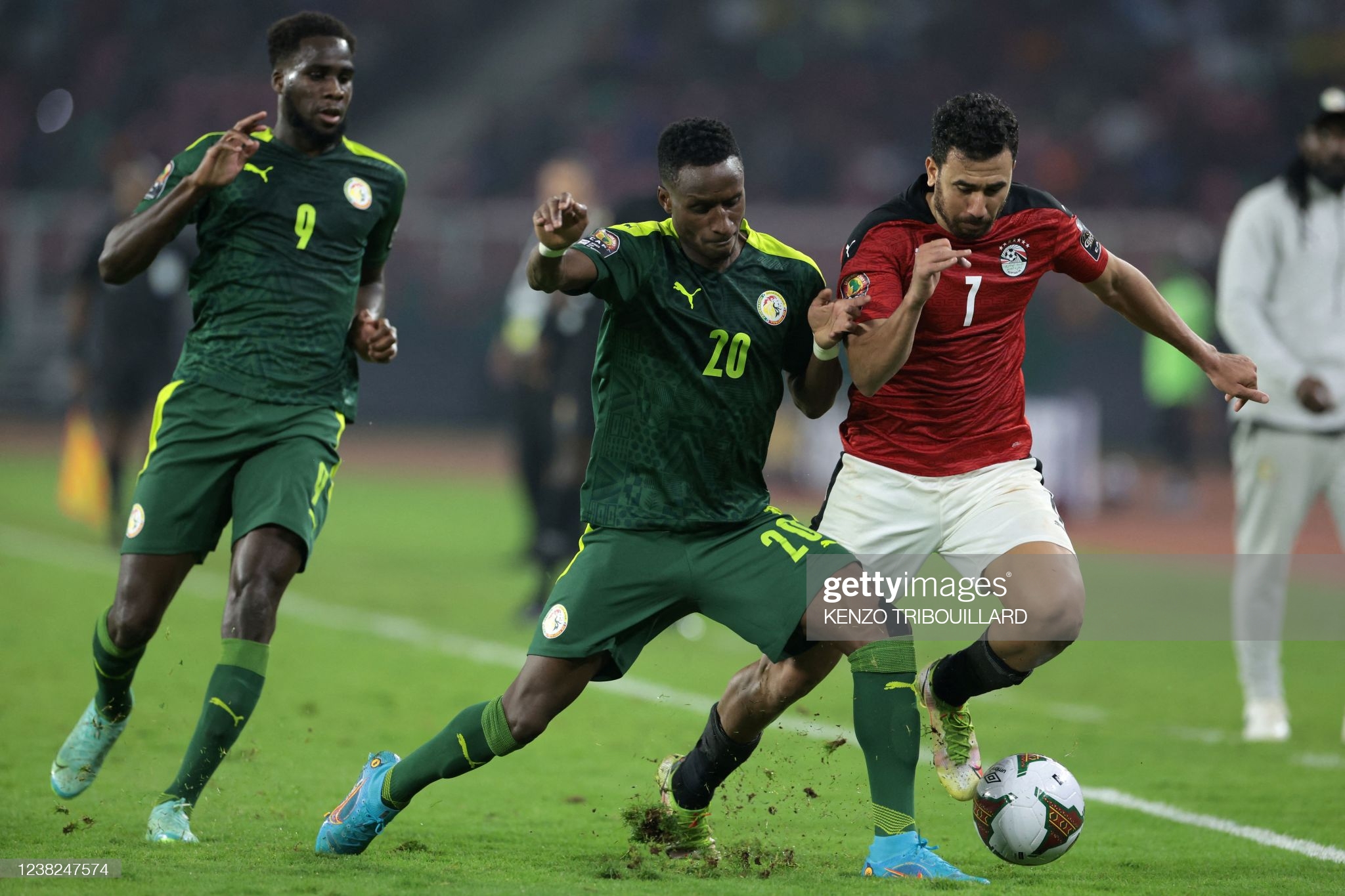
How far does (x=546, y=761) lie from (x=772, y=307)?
2.60 m

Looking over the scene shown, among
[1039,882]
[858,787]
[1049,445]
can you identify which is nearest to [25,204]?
[1049,445]

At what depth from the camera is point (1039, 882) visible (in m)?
4.45

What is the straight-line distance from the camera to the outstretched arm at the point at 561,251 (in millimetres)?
4219

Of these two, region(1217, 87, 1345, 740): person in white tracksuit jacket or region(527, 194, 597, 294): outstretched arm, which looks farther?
region(1217, 87, 1345, 740): person in white tracksuit jacket

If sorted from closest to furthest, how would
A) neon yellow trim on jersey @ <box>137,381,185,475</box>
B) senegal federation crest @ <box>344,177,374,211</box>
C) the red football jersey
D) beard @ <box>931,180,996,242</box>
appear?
beard @ <box>931,180,996,242</box>
the red football jersey
neon yellow trim on jersey @ <box>137,381,185,475</box>
senegal federation crest @ <box>344,177,374,211</box>

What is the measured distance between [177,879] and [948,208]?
289 centimetres

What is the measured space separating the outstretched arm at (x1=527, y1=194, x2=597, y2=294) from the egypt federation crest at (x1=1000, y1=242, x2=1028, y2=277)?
1.33 metres

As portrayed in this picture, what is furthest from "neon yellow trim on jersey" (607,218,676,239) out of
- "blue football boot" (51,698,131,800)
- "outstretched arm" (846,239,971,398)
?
"blue football boot" (51,698,131,800)

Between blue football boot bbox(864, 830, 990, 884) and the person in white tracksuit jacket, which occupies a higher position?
the person in white tracksuit jacket

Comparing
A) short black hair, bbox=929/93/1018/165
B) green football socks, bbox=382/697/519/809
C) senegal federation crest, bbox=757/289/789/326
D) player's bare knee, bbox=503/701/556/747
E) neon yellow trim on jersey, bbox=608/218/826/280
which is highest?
short black hair, bbox=929/93/1018/165

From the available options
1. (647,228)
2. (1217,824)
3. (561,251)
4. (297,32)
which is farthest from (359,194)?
(1217,824)

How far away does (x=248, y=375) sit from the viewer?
508 centimetres

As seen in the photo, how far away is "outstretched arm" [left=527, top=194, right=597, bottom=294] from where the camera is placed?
13.8 ft

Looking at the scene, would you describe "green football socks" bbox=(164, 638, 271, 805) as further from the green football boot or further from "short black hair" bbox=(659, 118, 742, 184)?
"short black hair" bbox=(659, 118, 742, 184)
